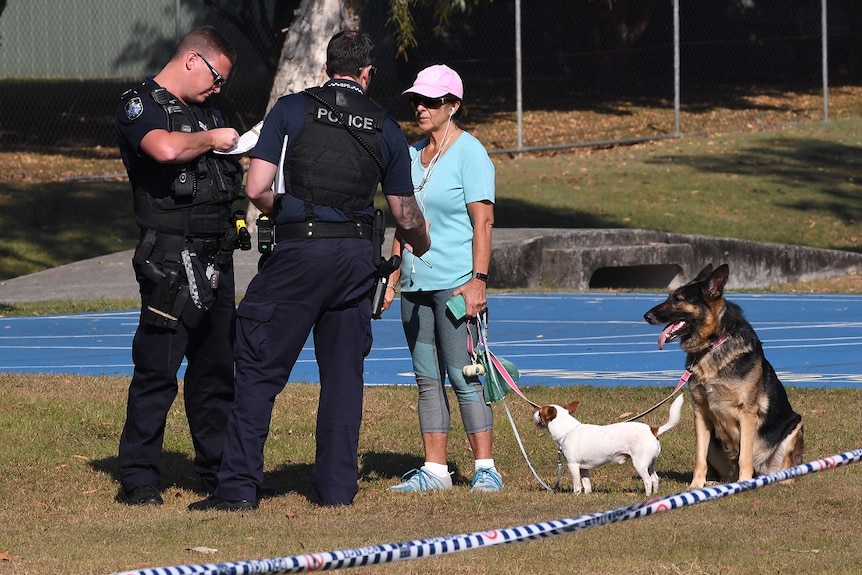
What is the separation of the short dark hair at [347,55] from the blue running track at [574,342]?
4531 millimetres

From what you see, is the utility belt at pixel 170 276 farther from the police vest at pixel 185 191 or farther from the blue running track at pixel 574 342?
the blue running track at pixel 574 342

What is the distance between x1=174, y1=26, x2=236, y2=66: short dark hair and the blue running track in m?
4.60

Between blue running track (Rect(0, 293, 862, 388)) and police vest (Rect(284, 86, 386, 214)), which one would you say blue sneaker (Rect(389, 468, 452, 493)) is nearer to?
police vest (Rect(284, 86, 386, 214))

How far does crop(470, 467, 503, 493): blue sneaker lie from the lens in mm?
7172

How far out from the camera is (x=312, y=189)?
638 centimetres

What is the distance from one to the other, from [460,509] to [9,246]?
14.8m

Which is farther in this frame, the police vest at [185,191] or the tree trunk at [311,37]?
Result: the tree trunk at [311,37]

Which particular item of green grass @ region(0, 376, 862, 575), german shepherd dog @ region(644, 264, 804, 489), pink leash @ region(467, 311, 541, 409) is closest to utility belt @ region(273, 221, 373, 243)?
pink leash @ region(467, 311, 541, 409)

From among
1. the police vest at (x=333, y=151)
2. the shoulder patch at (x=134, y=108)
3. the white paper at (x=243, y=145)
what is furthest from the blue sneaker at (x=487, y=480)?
the shoulder patch at (x=134, y=108)

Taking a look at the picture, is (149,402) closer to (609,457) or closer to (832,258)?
(609,457)

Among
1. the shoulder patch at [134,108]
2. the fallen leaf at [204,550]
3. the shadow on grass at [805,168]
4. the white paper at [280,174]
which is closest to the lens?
the fallen leaf at [204,550]

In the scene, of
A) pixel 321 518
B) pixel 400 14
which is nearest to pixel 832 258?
pixel 400 14

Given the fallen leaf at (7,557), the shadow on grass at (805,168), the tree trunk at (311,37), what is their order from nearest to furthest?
1. the fallen leaf at (7,557)
2. the tree trunk at (311,37)
3. the shadow on grass at (805,168)

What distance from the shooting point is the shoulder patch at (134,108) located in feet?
21.3
